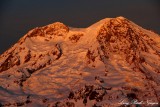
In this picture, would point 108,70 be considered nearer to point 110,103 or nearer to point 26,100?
point 110,103

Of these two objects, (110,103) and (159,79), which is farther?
(159,79)

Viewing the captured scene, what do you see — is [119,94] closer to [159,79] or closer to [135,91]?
[135,91]

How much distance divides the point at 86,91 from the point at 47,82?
16.8m

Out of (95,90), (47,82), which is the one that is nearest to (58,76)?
(47,82)

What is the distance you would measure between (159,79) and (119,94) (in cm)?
2163

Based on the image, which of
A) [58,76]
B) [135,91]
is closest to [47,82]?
[58,76]

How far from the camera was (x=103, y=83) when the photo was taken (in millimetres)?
194000

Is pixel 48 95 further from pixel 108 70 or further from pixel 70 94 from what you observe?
pixel 108 70

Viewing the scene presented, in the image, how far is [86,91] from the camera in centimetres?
19162

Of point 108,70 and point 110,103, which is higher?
point 108,70

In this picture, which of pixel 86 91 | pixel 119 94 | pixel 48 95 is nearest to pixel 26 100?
pixel 48 95

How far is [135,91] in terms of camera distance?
189500 mm

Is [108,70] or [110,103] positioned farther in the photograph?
[108,70]

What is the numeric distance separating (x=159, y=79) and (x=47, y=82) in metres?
44.2
